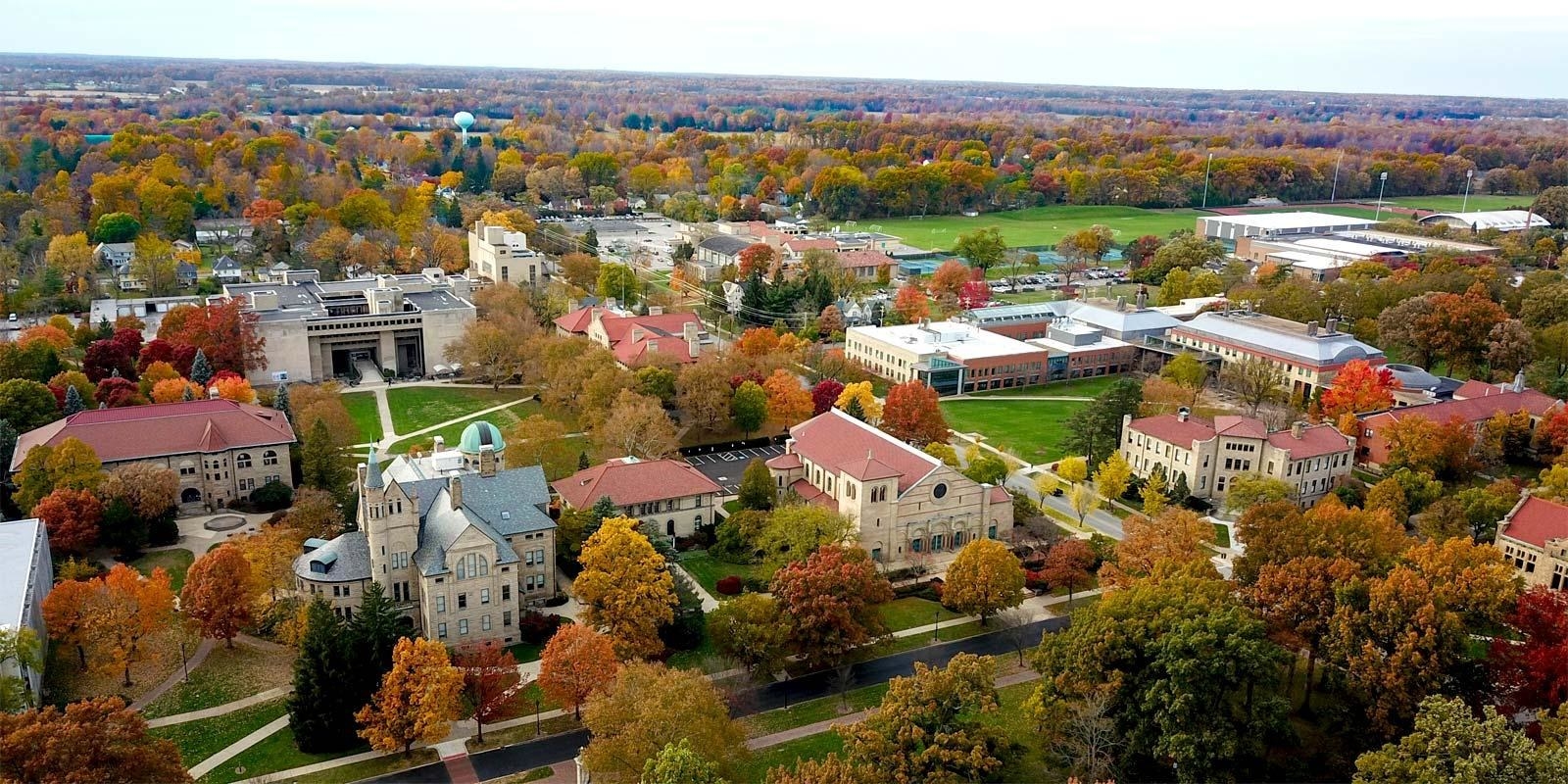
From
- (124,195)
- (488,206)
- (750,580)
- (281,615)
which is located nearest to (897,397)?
(750,580)

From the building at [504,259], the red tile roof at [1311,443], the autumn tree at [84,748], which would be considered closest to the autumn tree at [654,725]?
the autumn tree at [84,748]

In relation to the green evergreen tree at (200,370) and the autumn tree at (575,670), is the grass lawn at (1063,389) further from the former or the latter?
the green evergreen tree at (200,370)

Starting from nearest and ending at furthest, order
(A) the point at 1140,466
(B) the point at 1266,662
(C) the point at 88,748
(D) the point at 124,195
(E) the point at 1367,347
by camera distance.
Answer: (C) the point at 88,748, (B) the point at 1266,662, (A) the point at 1140,466, (E) the point at 1367,347, (D) the point at 124,195

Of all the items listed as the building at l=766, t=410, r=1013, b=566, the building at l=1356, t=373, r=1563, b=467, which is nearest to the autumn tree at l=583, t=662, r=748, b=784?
the building at l=766, t=410, r=1013, b=566

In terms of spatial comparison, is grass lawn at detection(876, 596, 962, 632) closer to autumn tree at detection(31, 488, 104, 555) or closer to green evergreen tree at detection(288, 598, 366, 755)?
green evergreen tree at detection(288, 598, 366, 755)

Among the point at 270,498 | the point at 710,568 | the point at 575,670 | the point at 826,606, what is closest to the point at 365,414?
the point at 270,498

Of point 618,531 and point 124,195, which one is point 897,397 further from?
point 124,195

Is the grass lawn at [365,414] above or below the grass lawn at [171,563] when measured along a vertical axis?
above
